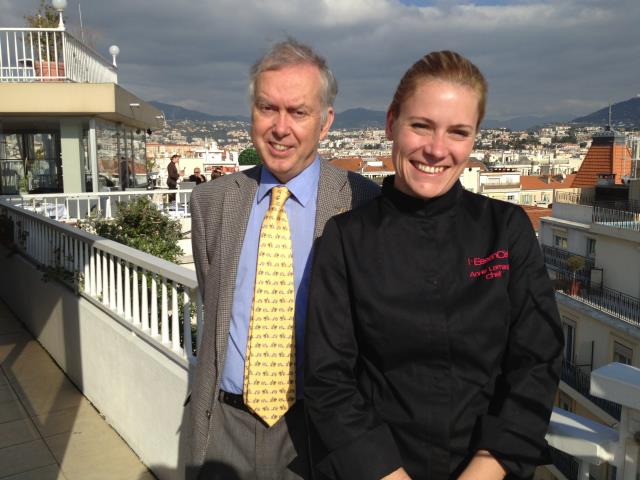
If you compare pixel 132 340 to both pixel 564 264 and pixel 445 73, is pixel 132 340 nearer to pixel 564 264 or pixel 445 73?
pixel 445 73

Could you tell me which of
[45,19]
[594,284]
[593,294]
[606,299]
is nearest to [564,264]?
[594,284]

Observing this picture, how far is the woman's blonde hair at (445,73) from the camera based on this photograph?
→ 4.72 ft

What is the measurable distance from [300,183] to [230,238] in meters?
0.29

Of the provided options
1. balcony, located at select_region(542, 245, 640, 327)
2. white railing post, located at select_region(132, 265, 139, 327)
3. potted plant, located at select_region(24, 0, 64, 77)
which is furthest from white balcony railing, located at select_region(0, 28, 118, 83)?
balcony, located at select_region(542, 245, 640, 327)

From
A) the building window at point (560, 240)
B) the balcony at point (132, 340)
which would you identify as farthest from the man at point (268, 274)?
the building window at point (560, 240)

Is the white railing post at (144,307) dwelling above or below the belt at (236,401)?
below

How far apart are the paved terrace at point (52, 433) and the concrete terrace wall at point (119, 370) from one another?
87 millimetres

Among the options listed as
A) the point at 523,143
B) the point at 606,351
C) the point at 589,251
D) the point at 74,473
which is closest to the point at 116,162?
the point at 74,473

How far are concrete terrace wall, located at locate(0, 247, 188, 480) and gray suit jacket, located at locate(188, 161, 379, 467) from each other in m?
1.23

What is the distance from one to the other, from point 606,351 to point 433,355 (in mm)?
35882

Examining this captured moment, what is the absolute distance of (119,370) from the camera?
404 centimetres

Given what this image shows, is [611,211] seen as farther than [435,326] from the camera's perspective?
Yes

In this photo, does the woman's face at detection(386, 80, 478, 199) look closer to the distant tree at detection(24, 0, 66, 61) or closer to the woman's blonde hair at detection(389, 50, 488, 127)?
the woman's blonde hair at detection(389, 50, 488, 127)

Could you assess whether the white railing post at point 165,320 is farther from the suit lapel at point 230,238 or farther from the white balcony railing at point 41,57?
the white balcony railing at point 41,57
